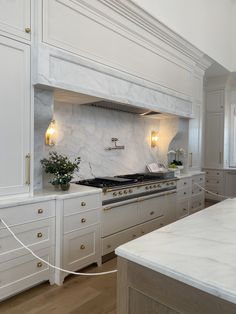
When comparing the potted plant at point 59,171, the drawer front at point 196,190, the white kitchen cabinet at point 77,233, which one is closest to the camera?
the white kitchen cabinet at point 77,233

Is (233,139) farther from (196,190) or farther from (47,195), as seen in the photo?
(47,195)

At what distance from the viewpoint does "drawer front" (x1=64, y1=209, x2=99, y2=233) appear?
8.28ft

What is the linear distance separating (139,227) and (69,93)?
2000 millimetres

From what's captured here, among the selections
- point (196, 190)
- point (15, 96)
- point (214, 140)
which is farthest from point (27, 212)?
point (214, 140)

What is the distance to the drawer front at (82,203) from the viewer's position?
8.25 feet

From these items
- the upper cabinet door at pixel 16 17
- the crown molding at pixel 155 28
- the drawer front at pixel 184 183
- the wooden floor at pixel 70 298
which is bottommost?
the wooden floor at pixel 70 298

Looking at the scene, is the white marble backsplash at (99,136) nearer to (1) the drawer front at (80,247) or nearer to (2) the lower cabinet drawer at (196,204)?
(1) the drawer front at (80,247)

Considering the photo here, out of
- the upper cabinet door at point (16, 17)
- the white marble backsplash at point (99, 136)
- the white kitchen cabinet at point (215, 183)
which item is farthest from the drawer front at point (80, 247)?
the white kitchen cabinet at point (215, 183)

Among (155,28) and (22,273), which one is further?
(155,28)

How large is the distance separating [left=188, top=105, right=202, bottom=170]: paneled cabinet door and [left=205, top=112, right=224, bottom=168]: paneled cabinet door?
4.08 feet

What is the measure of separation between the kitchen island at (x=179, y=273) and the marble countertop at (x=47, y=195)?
1.32 meters

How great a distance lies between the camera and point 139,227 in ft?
11.4

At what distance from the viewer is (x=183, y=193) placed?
4535 mm

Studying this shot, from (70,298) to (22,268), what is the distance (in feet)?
1.66
